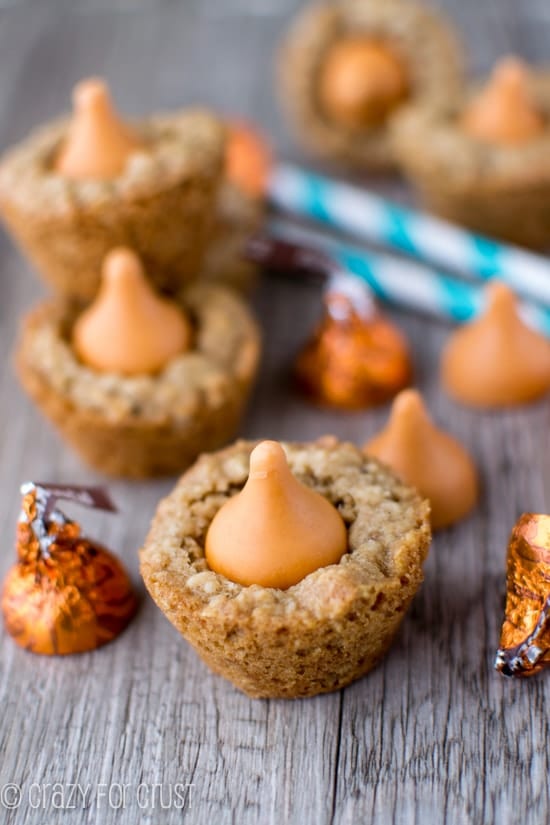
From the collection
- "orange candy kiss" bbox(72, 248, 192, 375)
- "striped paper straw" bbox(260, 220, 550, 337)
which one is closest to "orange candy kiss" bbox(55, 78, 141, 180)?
"orange candy kiss" bbox(72, 248, 192, 375)

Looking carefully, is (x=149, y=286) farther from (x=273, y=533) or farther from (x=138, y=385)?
(x=273, y=533)

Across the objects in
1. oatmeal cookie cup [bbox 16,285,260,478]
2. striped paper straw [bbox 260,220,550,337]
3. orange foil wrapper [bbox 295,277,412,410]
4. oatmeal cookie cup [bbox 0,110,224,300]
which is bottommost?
striped paper straw [bbox 260,220,550,337]

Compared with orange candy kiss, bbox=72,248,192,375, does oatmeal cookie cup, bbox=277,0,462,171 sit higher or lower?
lower

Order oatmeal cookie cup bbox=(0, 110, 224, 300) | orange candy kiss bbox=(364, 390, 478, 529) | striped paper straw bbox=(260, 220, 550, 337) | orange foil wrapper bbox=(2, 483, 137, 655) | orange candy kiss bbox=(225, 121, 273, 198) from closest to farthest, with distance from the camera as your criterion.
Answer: orange foil wrapper bbox=(2, 483, 137, 655) < orange candy kiss bbox=(364, 390, 478, 529) < oatmeal cookie cup bbox=(0, 110, 224, 300) < striped paper straw bbox=(260, 220, 550, 337) < orange candy kiss bbox=(225, 121, 273, 198)

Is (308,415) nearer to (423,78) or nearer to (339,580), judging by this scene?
(339,580)

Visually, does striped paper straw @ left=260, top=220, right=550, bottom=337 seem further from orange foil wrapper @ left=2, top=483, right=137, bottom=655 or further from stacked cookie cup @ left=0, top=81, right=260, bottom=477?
orange foil wrapper @ left=2, top=483, right=137, bottom=655

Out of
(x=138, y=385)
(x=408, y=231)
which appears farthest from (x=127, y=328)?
(x=408, y=231)
